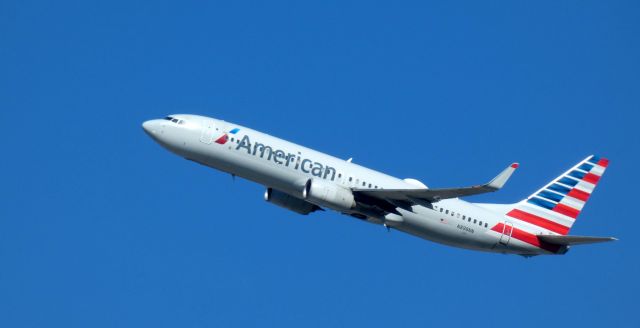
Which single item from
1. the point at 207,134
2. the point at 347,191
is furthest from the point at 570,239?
the point at 207,134

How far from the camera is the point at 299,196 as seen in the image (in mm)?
62188

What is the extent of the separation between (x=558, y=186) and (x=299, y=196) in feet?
65.2

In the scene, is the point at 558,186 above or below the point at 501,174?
above

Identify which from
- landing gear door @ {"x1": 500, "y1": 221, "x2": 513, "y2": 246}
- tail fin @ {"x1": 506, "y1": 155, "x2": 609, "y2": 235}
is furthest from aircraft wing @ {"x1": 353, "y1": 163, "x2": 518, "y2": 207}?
tail fin @ {"x1": 506, "y1": 155, "x2": 609, "y2": 235}

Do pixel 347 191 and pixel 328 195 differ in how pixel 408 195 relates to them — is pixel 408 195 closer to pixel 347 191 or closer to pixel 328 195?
pixel 347 191

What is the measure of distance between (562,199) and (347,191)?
56.2ft

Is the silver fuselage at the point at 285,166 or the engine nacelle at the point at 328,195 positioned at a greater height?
the silver fuselage at the point at 285,166

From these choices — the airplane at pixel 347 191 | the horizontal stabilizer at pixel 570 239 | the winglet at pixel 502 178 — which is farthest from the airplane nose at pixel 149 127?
the horizontal stabilizer at pixel 570 239

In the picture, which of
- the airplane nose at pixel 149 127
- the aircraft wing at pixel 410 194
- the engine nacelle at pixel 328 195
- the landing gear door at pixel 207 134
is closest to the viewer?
the aircraft wing at pixel 410 194

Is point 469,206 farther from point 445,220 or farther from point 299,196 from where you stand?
point 299,196

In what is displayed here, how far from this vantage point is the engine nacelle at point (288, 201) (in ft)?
217

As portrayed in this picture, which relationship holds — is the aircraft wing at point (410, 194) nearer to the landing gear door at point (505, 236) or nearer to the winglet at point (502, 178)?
the winglet at point (502, 178)

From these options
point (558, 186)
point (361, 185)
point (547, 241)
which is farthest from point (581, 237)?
point (361, 185)

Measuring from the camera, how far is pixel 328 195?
6081 cm
